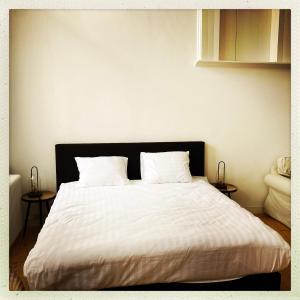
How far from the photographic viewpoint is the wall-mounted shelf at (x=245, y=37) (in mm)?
3254

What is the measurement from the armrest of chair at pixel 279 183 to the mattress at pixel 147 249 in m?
1.29

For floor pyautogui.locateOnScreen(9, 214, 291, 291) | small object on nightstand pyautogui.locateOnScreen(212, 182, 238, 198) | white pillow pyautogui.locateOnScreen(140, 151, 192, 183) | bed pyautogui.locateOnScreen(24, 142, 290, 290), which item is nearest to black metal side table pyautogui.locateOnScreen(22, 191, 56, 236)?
floor pyautogui.locateOnScreen(9, 214, 291, 291)

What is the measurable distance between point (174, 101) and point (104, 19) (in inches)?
47.6

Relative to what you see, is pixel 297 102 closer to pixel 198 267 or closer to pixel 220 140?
pixel 198 267

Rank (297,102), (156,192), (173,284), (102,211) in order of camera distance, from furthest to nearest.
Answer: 1. (156,192)
2. (102,211)
3. (173,284)
4. (297,102)

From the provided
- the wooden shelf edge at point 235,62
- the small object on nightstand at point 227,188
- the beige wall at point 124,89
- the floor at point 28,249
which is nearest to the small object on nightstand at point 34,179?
the beige wall at point 124,89

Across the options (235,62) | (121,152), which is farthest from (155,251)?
(235,62)

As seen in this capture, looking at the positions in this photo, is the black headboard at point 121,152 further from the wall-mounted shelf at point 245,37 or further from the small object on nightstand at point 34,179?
the wall-mounted shelf at point 245,37

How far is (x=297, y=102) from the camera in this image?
4.16 ft

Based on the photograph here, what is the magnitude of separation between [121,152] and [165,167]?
0.54 metres

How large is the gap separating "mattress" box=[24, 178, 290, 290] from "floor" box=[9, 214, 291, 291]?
53cm

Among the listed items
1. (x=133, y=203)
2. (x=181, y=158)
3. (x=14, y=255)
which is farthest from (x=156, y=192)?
(x=14, y=255)

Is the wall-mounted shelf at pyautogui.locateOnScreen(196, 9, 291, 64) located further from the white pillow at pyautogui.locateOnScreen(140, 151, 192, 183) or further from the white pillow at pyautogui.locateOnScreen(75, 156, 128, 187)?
the white pillow at pyautogui.locateOnScreen(75, 156, 128, 187)

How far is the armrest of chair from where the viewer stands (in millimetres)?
3277
